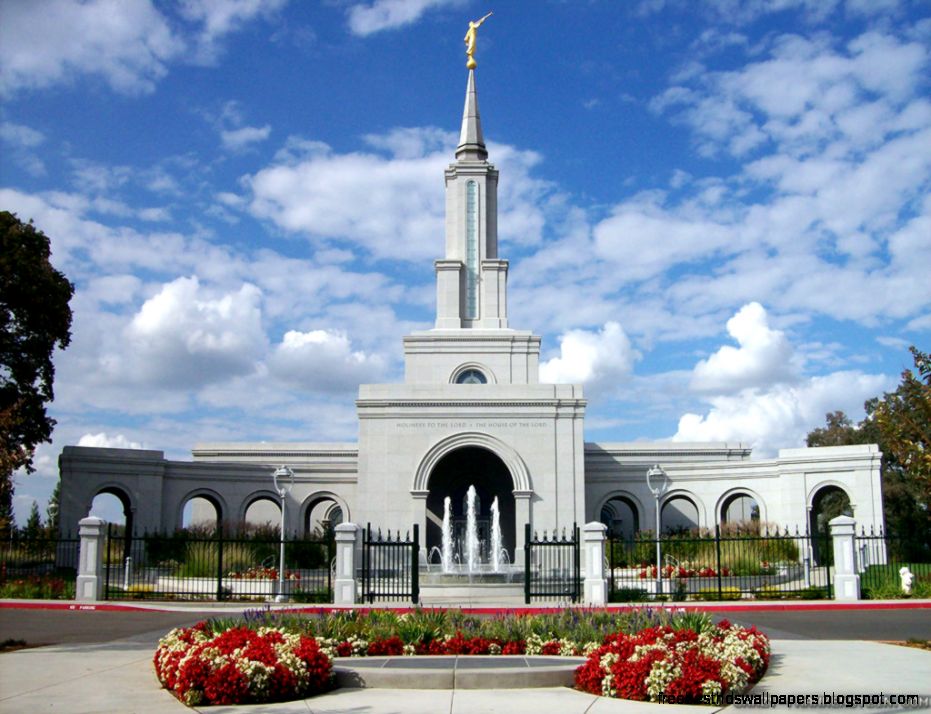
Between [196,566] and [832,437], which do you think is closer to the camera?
[196,566]

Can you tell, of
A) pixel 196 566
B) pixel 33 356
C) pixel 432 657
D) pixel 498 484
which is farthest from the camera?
pixel 498 484

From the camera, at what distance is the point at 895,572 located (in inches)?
1081

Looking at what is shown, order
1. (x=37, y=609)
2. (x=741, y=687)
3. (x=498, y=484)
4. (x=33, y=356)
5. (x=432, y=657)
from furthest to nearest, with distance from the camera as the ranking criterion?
(x=498, y=484) < (x=33, y=356) < (x=37, y=609) < (x=432, y=657) < (x=741, y=687)

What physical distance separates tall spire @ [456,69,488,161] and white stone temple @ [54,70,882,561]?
0.21 feet

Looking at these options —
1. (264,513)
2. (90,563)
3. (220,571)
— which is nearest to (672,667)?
(220,571)

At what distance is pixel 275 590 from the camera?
23.9 metres

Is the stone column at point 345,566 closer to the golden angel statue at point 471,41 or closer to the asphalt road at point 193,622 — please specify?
the asphalt road at point 193,622

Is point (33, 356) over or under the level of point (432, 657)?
over

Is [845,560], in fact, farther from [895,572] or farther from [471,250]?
[471,250]

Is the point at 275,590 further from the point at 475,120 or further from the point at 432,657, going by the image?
the point at 475,120

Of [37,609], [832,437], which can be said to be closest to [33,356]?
[37,609]

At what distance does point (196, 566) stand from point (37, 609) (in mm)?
6636

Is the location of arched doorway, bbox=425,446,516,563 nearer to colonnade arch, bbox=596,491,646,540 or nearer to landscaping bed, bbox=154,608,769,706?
colonnade arch, bbox=596,491,646,540

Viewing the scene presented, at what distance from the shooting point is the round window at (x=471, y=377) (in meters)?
39.3
